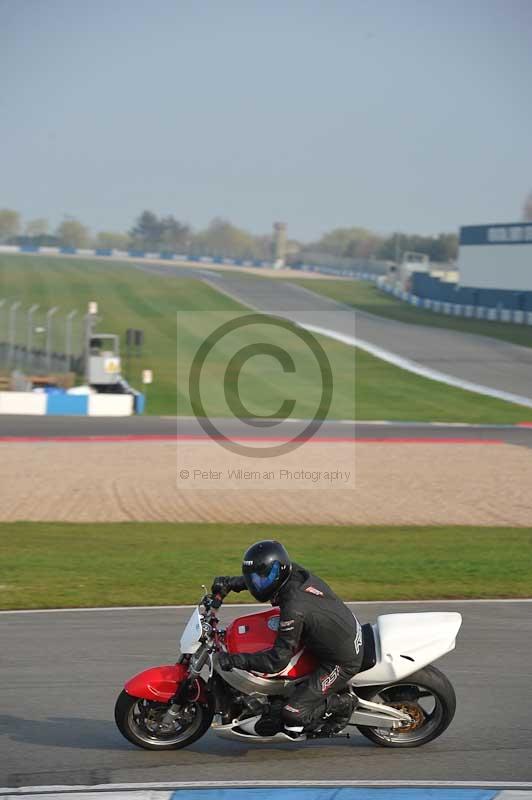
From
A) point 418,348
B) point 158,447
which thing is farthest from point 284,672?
point 418,348

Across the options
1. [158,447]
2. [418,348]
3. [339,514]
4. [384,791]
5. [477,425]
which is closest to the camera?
[384,791]

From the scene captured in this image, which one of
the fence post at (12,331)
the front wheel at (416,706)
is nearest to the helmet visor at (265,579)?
the front wheel at (416,706)

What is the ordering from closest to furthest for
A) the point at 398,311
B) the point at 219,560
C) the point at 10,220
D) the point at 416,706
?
the point at 416,706 → the point at 219,560 → the point at 398,311 → the point at 10,220

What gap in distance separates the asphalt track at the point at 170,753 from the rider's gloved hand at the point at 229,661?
69 centimetres

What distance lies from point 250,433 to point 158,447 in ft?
14.7

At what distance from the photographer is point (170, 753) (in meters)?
7.46

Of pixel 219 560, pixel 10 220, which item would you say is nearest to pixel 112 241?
pixel 10 220

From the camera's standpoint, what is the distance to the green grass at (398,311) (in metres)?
59.2

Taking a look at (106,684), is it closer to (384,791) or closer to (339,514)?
(384,791)

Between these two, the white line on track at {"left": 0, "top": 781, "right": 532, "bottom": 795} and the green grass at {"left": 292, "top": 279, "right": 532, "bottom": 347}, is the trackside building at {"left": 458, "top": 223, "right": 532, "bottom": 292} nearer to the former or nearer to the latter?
the green grass at {"left": 292, "top": 279, "right": 532, "bottom": 347}

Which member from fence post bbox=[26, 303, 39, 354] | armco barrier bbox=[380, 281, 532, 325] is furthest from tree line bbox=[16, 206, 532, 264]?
fence post bbox=[26, 303, 39, 354]

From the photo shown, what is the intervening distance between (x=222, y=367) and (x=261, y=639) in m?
40.7

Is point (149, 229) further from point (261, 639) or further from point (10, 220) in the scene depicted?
point (261, 639)

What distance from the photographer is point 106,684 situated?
9.02m
